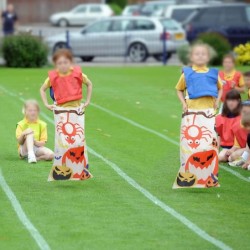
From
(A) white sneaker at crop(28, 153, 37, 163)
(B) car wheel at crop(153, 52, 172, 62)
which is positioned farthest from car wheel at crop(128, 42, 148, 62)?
(A) white sneaker at crop(28, 153, 37, 163)

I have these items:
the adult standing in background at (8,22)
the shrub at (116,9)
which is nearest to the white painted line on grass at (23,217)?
the adult standing in background at (8,22)

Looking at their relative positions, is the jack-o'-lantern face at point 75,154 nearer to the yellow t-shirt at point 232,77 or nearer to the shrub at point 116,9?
the yellow t-shirt at point 232,77

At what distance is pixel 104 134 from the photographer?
18.5 m

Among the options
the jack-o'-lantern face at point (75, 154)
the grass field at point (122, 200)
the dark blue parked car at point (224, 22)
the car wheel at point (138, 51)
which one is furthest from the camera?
the dark blue parked car at point (224, 22)

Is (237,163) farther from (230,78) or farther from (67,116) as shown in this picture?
(67,116)

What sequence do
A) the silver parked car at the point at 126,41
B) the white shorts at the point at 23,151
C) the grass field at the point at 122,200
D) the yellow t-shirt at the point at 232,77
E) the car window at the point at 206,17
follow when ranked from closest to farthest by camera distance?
the grass field at the point at 122,200 → the white shorts at the point at 23,151 → the yellow t-shirt at the point at 232,77 → the silver parked car at the point at 126,41 → the car window at the point at 206,17

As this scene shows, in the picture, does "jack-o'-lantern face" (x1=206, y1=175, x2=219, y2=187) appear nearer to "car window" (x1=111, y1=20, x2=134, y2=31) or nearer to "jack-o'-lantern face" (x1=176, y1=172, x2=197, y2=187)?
"jack-o'-lantern face" (x1=176, y1=172, x2=197, y2=187)

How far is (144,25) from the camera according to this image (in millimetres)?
38906

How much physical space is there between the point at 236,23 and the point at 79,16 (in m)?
29.8

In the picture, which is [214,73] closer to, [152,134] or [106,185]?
[106,185]

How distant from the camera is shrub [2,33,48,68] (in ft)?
113

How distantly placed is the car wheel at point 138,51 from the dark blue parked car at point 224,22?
2.42 m

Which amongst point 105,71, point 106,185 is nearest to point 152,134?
point 106,185

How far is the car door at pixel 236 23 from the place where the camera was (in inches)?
1538
